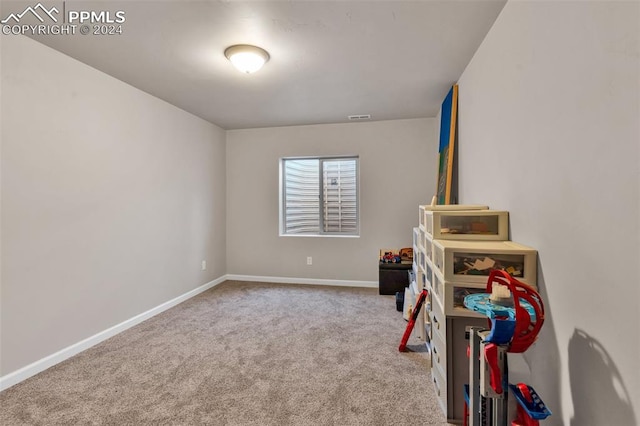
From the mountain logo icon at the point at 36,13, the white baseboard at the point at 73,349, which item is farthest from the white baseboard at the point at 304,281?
the mountain logo icon at the point at 36,13

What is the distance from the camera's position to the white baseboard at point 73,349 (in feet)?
6.59

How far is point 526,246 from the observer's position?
151cm

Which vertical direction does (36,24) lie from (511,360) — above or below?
above

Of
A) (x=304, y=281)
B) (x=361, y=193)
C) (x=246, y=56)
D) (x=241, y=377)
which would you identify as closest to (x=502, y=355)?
(x=241, y=377)

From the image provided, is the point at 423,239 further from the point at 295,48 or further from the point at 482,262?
the point at 295,48

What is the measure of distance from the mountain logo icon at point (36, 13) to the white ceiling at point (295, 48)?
0.05m

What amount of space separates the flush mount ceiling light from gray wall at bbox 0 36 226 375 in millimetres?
1291

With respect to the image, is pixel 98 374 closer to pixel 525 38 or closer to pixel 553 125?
pixel 553 125

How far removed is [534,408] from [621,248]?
Result: 608mm

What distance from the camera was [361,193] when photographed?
439 cm

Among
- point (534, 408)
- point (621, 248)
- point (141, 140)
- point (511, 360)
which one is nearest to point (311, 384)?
point (511, 360)

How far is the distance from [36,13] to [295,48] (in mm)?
1607

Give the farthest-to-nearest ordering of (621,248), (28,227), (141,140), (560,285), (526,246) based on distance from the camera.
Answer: (141,140)
(28,227)
(526,246)
(560,285)
(621,248)

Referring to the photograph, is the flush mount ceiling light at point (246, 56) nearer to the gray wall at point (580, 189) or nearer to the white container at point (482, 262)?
the gray wall at point (580, 189)
